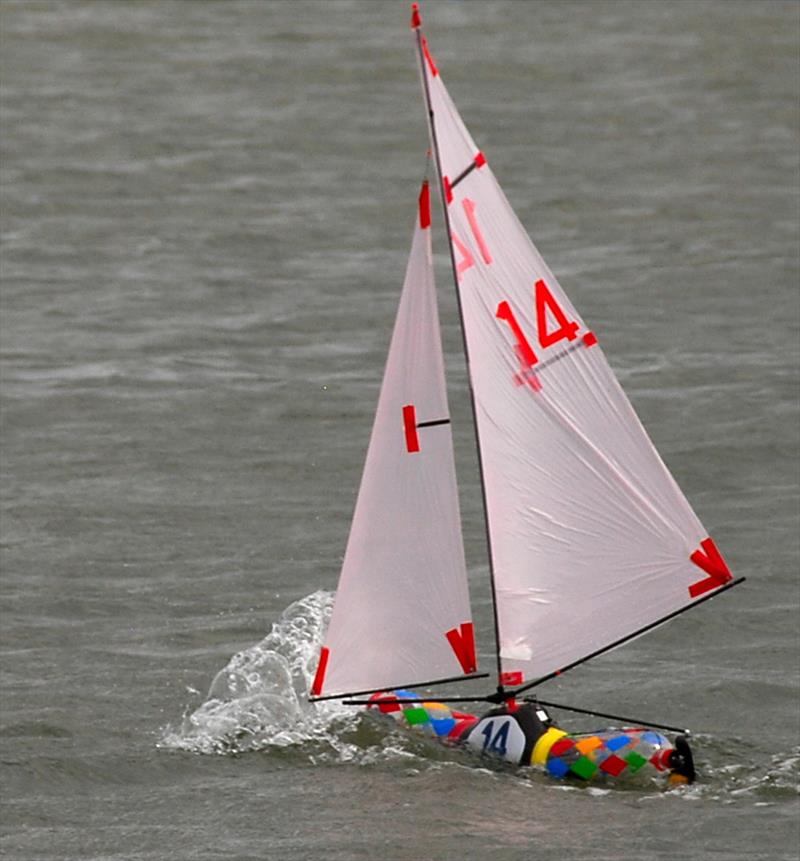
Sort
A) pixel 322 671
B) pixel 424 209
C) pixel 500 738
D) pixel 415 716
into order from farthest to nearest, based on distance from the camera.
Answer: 1. pixel 415 716
2. pixel 500 738
3. pixel 322 671
4. pixel 424 209

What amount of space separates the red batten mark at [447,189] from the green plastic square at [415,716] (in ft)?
12.0

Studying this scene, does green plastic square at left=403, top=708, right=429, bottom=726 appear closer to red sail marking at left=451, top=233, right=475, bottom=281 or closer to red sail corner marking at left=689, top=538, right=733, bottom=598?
red sail corner marking at left=689, top=538, right=733, bottom=598

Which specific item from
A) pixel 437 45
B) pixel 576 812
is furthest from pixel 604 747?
pixel 437 45

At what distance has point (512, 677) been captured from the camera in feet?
48.1

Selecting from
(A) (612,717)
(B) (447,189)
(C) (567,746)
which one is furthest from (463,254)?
(C) (567,746)

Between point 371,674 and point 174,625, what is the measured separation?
13.9ft

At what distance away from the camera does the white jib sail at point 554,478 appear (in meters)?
14.4

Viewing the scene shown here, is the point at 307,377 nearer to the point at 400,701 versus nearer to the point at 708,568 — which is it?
the point at 400,701

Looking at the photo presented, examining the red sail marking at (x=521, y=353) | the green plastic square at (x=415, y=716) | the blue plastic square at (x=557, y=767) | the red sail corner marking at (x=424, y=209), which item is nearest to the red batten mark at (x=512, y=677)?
the blue plastic square at (x=557, y=767)

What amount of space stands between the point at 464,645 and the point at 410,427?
57.9 inches

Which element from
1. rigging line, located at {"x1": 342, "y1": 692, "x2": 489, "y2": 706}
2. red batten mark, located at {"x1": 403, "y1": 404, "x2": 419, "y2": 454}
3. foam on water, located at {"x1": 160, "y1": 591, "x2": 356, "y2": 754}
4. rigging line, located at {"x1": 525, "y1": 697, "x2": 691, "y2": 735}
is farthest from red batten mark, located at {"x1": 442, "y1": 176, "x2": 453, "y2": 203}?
foam on water, located at {"x1": 160, "y1": 591, "x2": 356, "y2": 754}

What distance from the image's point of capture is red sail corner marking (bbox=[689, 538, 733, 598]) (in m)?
14.4

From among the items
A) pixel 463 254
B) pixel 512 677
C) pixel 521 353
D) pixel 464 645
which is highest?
pixel 463 254

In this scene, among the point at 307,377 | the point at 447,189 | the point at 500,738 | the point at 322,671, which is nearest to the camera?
the point at 447,189
